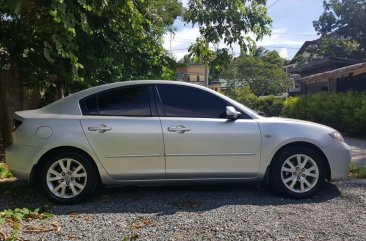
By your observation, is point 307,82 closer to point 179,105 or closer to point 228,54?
point 228,54

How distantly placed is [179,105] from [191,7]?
4827mm

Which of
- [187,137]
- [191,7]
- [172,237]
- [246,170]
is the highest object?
[191,7]

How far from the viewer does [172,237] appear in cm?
466

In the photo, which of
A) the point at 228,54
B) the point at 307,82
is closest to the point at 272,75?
the point at 307,82

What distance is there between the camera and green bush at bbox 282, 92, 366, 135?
50.5 ft

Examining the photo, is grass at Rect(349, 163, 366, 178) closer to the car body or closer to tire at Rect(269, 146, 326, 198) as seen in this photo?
the car body

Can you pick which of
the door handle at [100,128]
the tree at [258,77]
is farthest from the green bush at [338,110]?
the tree at [258,77]

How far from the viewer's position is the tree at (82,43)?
7745mm

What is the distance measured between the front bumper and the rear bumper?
3751 millimetres

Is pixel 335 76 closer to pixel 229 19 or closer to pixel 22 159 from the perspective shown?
pixel 229 19

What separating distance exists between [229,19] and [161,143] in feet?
16.4

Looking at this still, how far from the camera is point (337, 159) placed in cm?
631

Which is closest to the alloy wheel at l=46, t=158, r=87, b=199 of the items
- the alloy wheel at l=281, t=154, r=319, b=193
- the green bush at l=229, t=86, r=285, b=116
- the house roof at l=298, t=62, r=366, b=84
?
the alloy wheel at l=281, t=154, r=319, b=193

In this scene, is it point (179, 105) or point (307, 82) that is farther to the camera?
point (307, 82)
